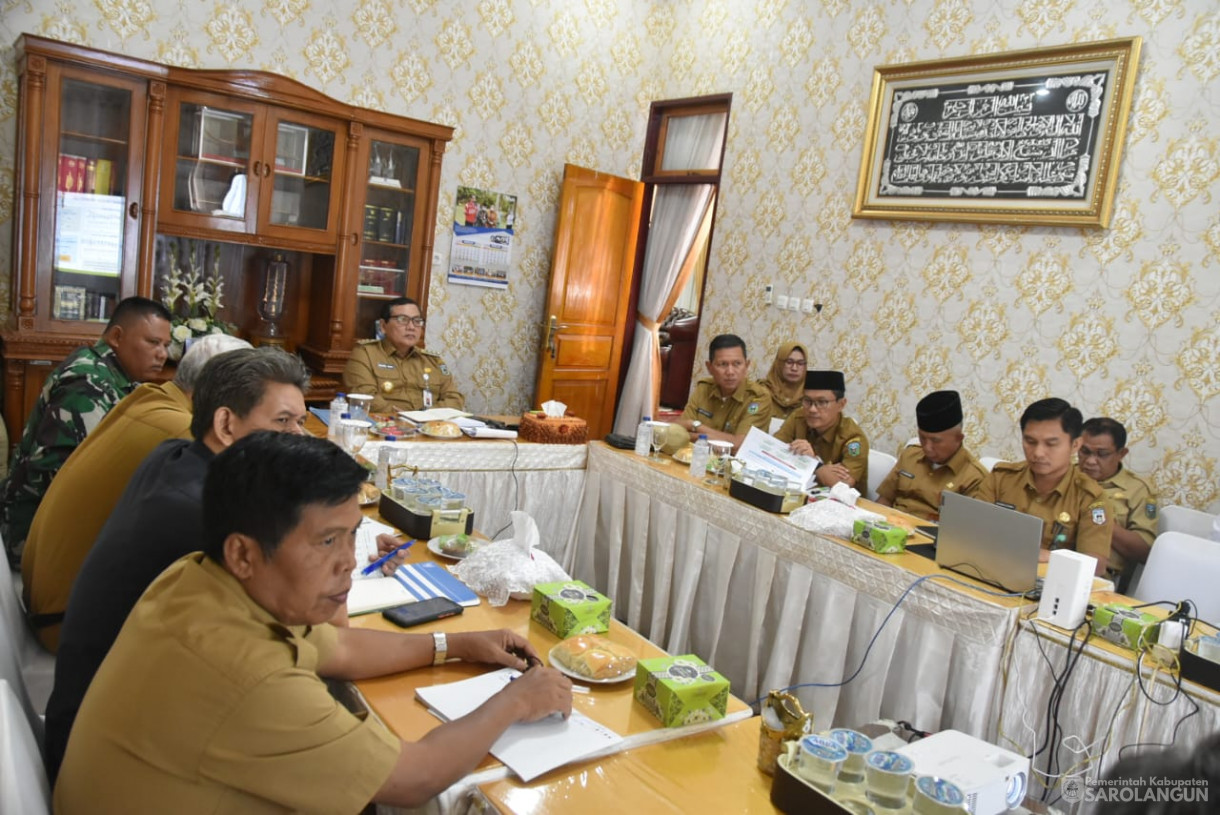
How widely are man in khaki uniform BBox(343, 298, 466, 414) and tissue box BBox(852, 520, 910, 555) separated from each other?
7.91 feet

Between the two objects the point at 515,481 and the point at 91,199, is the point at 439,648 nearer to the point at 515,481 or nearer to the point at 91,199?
the point at 515,481

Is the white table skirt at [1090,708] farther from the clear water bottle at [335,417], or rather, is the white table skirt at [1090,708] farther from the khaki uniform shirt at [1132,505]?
the clear water bottle at [335,417]

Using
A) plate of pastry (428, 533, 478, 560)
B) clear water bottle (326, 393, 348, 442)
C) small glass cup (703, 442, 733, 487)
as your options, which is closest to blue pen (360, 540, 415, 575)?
plate of pastry (428, 533, 478, 560)

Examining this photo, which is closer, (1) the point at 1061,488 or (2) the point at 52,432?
(2) the point at 52,432

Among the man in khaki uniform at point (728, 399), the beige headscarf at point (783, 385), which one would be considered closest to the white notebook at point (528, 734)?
the man in khaki uniform at point (728, 399)

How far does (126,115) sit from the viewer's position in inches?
157

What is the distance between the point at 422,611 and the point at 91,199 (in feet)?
11.2

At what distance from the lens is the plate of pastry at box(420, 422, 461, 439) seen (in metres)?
3.40

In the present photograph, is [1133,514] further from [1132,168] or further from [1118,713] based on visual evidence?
[1118,713]

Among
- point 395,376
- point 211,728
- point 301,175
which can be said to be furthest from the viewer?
point 301,175

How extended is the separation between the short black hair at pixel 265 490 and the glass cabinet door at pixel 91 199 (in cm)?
357

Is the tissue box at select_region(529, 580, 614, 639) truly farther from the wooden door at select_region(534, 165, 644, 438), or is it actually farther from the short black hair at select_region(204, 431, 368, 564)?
the wooden door at select_region(534, 165, 644, 438)

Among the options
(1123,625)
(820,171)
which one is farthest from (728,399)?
(1123,625)

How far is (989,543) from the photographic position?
2.36 m
